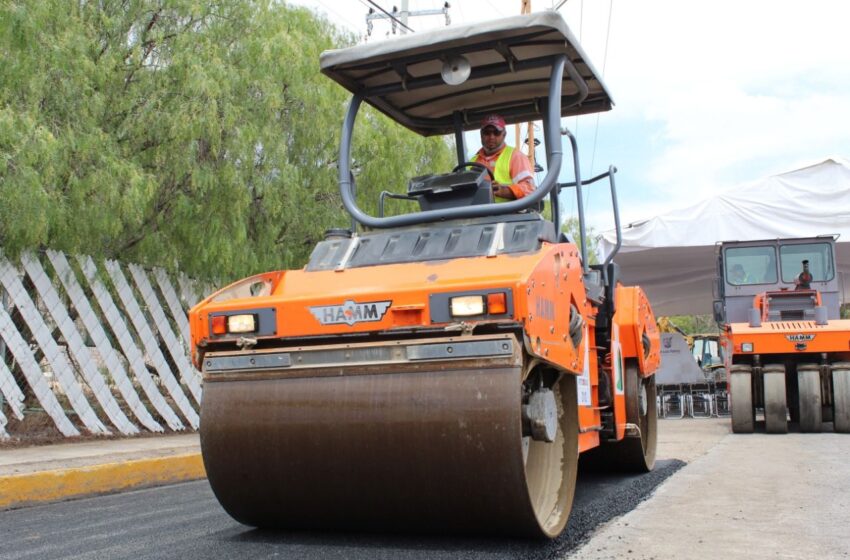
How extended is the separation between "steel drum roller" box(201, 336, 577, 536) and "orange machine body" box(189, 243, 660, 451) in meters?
0.18

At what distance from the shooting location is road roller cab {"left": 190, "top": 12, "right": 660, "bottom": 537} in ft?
12.1

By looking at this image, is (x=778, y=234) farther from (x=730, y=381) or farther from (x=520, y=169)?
(x=520, y=169)

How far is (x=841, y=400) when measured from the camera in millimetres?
11555

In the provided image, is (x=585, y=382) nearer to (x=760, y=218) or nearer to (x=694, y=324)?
(x=760, y=218)

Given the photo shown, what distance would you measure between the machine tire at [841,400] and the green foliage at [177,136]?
6407 mm

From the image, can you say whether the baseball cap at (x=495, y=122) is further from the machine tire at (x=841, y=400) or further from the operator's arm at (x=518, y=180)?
the machine tire at (x=841, y=400)

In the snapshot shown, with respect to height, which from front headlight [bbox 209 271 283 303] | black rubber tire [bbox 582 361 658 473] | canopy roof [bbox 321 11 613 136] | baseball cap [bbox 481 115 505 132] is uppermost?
canopy roof [bbox 321 11 613 136]

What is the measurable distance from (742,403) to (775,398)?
19.5 inches

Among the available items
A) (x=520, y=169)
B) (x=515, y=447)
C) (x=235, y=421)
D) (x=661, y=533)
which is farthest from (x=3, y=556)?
(x=520, y=169)

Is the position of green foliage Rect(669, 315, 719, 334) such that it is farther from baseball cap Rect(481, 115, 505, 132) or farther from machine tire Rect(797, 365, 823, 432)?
baseball cap Rect(481, 115, 505, 132)

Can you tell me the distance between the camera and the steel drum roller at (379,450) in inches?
142

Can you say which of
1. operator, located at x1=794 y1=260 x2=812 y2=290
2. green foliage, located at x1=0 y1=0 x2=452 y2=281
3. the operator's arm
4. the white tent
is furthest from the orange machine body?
the white tent

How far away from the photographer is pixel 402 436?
3.72 m

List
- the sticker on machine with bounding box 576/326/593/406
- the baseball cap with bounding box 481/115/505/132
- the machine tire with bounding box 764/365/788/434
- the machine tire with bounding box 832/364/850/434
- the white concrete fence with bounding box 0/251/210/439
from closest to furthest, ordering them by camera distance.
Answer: the sticker on machine with bounding box 576/326/593/406 → the baseball cap with bounding box 481/115/505/132 → the white concrete fence with bounding box 0/251/210/439 → the machine tire with bounding box 832/364/850/434 → the machine tire with bounding box 764/365/788/434
